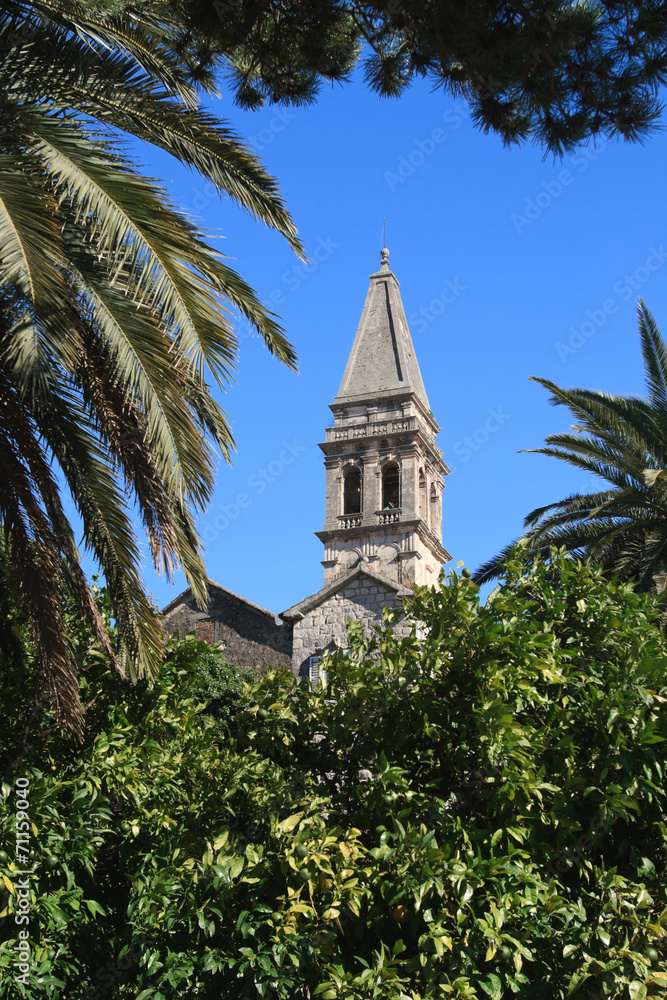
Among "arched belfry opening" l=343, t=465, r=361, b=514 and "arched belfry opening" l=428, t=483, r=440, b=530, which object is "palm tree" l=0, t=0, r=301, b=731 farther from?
"arched belfry opening" l=428, t=483, r=440, b=530

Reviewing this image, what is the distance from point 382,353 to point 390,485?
610 cm

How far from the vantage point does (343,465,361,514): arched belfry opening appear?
41.8m

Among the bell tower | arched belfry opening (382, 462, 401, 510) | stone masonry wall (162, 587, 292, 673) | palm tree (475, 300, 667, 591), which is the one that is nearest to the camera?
palm tree (475, 300, 667, 591)

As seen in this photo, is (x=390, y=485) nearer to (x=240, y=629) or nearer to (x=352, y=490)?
(x=352, y=490)

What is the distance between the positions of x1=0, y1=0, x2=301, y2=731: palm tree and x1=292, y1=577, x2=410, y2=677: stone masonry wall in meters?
13.8

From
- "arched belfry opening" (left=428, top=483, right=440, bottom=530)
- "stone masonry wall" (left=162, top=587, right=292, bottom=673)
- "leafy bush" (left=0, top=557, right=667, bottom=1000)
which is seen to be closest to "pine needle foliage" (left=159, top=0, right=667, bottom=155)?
"leafy bush" (left=0, top=557, right=667, bottom=1000)

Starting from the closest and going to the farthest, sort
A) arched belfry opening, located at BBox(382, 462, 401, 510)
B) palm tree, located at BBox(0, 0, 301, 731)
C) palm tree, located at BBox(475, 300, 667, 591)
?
1. palm tree, located at BBox(0, 0, 301, 731)
2. palm tree, located at BBox(475, 300, 667, 591)
3. arched belfry opening, located at BBox(382, 462, 401, 510)

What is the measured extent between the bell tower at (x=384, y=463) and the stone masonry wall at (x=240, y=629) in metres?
12.7

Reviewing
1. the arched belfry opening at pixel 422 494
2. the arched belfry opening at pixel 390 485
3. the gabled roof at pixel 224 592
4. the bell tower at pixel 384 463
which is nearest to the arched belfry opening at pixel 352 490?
the bell tower at pixel 384 463

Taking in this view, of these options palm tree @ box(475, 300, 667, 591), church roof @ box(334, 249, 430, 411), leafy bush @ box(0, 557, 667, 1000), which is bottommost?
leafy bush @ box(0, 557, 667, 1000)

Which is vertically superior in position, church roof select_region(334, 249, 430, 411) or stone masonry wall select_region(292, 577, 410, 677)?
church roof select_region(334, 249, 430, 411)

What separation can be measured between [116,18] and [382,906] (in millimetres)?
6298

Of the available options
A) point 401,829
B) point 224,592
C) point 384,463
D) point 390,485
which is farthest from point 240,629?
point 401,829

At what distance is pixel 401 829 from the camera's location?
6637 millimetres
